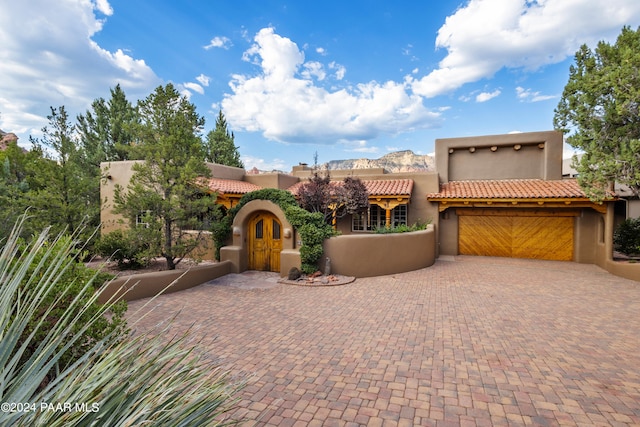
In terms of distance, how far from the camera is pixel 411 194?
16875mm

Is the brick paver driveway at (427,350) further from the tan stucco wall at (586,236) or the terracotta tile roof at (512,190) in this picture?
the terracotta tile roof at (512,190)

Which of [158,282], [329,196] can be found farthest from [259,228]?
[158,282]

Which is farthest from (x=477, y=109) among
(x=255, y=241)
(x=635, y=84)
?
(x=255, y=241)

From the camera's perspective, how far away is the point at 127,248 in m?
10.1

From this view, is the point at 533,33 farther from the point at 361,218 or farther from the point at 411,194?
the point at 361,218

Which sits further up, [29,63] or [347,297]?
[29,63]

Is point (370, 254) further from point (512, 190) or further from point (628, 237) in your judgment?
point (628, 237)

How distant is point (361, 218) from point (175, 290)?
35.7ft

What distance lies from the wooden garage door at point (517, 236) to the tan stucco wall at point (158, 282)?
43.4 feet

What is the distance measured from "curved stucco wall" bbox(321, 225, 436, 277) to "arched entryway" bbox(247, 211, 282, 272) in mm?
2142

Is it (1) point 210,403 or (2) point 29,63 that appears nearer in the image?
(1) point 210,403

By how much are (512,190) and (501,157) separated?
2.91 meters

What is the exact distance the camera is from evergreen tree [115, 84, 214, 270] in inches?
396

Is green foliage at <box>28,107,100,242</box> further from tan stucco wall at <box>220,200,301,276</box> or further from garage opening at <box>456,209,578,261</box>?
garage opening at <box>456,209,578,261</box>
